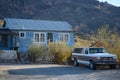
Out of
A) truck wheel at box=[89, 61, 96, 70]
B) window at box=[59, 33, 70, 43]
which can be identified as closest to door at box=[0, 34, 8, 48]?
window at box=[59, 33, 70, 43]

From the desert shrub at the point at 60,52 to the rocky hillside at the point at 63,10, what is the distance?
80126 millimetres

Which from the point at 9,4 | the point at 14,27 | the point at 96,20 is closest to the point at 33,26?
the point at 14,27

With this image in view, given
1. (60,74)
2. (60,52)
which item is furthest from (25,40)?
(60,74)

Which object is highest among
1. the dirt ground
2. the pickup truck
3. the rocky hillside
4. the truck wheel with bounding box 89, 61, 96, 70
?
the rocky hillside

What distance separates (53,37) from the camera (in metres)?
49.3

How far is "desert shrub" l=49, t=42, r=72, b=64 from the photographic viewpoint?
1385 inches

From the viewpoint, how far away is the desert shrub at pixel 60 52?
3519 centimetres

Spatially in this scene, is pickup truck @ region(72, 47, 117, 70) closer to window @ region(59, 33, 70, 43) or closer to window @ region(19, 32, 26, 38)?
window @ region(19, 32, 26, 38)

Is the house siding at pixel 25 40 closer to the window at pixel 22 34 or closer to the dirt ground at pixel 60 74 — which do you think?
the window at pixel 22 34

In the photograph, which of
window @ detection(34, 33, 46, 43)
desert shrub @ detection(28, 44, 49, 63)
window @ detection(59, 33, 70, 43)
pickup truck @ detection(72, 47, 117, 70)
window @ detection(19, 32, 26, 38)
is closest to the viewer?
pickup truck @ detection(72, 47, 117, 70)

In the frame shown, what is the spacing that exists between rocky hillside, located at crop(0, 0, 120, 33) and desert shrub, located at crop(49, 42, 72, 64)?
80126mm

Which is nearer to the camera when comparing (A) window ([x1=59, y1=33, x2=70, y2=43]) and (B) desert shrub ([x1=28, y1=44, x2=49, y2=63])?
(B) desert shrub ([x1=28, y1=44, x2=49, y2=63])

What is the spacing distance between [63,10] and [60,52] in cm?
10428

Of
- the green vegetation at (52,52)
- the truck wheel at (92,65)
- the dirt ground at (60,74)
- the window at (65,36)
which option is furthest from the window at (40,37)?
the dirt ground at (60,74)
